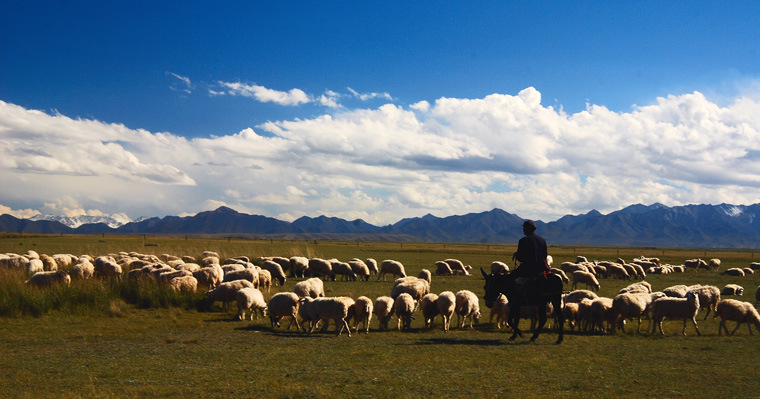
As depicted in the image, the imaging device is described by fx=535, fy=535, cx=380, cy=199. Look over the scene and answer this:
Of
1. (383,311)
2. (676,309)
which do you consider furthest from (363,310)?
(676,309)

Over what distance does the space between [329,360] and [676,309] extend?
10620 mm

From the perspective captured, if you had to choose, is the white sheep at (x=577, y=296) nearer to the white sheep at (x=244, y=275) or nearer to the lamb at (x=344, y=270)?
the white sheep at (x=244, y=275)

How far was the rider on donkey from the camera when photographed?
39.7 feet

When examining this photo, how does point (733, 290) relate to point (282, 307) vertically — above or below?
below

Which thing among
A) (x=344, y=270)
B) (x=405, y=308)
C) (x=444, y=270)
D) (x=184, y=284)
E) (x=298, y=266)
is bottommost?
(x=444, y=270)

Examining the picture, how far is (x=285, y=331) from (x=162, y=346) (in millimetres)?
3750

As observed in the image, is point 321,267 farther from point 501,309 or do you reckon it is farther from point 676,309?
point 676,309

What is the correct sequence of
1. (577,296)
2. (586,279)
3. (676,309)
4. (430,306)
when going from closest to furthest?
(676,309) < (430,306) < (577,296) < (586,279)

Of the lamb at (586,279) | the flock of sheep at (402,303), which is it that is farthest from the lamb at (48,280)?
the lamb at (586,279)

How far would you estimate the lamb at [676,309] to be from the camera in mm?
15312

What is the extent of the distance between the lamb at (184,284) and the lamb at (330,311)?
6.99 m

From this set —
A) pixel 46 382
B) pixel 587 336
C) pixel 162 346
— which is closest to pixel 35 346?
pixel 162 346

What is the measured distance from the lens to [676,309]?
50.8 ft

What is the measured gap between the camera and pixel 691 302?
15.4 m
